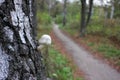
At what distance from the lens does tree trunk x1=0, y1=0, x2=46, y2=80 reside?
141 centimetres

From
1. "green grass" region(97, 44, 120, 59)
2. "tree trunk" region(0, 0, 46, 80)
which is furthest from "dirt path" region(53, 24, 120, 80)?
"tree trunk" region(0, 0, 46, 80)

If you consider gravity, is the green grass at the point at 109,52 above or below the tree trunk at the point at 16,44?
below

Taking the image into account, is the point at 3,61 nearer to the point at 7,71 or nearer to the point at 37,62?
the point at 7,71

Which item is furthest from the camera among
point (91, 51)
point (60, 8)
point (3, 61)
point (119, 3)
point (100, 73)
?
point (60, 8)

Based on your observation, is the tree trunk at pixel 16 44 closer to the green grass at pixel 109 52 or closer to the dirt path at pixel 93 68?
the dirt path at pixel 93 68

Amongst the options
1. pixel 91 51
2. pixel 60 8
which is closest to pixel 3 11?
pixel 91 51

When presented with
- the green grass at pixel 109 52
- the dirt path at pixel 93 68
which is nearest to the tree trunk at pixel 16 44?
the dirt path at pixel 93 68

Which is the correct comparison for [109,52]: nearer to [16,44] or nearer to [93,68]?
[93,68]

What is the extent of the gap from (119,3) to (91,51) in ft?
38.7

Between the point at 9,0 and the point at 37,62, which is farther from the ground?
the point at 9,0

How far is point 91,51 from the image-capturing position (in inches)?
575

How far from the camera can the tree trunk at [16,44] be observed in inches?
55.5

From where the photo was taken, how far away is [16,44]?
147 centimetres

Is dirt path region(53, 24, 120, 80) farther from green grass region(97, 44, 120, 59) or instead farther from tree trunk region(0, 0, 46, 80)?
tree trunk region(0, 0, 46, 80)
